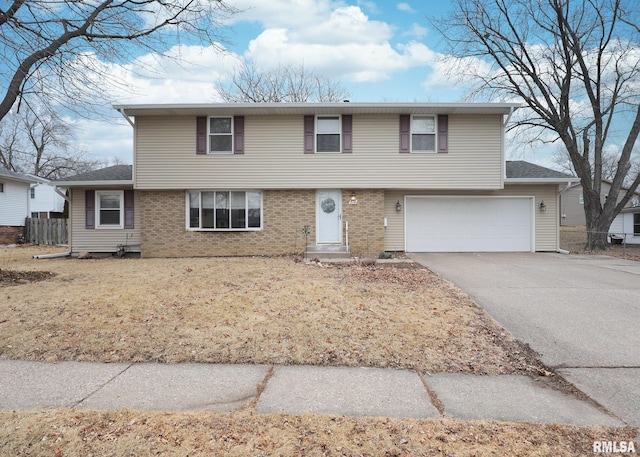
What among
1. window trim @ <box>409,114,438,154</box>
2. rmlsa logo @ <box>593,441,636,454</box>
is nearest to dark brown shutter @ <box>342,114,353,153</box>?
window trim @ <box>409,114,438,154</box>

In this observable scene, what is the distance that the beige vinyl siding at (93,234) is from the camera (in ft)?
46.6

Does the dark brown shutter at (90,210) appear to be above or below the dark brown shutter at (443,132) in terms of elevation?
below

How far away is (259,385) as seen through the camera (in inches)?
140

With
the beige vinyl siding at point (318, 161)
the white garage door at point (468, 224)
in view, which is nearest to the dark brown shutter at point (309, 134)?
the beige vinyl siding at point (318, 161)

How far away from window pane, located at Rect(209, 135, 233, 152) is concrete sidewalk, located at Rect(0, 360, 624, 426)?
1024 cm

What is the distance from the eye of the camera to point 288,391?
11.2 ft

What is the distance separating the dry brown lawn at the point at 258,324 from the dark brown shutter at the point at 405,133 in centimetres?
668

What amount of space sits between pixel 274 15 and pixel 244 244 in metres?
7.49

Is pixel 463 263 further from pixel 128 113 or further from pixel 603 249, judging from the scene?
pixel 128 113

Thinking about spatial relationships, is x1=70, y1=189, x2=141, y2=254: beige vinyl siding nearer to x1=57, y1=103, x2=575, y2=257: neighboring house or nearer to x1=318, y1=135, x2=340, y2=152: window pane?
x1=57, y1=103, x2=575, y2=257: neighboring house

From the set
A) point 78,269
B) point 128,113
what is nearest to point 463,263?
point 78,269

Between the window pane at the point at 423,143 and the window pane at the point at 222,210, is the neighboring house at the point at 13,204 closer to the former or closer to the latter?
the window pane at the point at 222,210

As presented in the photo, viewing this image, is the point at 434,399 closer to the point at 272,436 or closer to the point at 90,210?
the point at 272,436

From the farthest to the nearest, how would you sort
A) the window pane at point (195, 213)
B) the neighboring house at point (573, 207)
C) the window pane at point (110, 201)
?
A: the neighboring house at point (573, 207), the window pane at point (110, 201), the window pane at point (195, 213)
